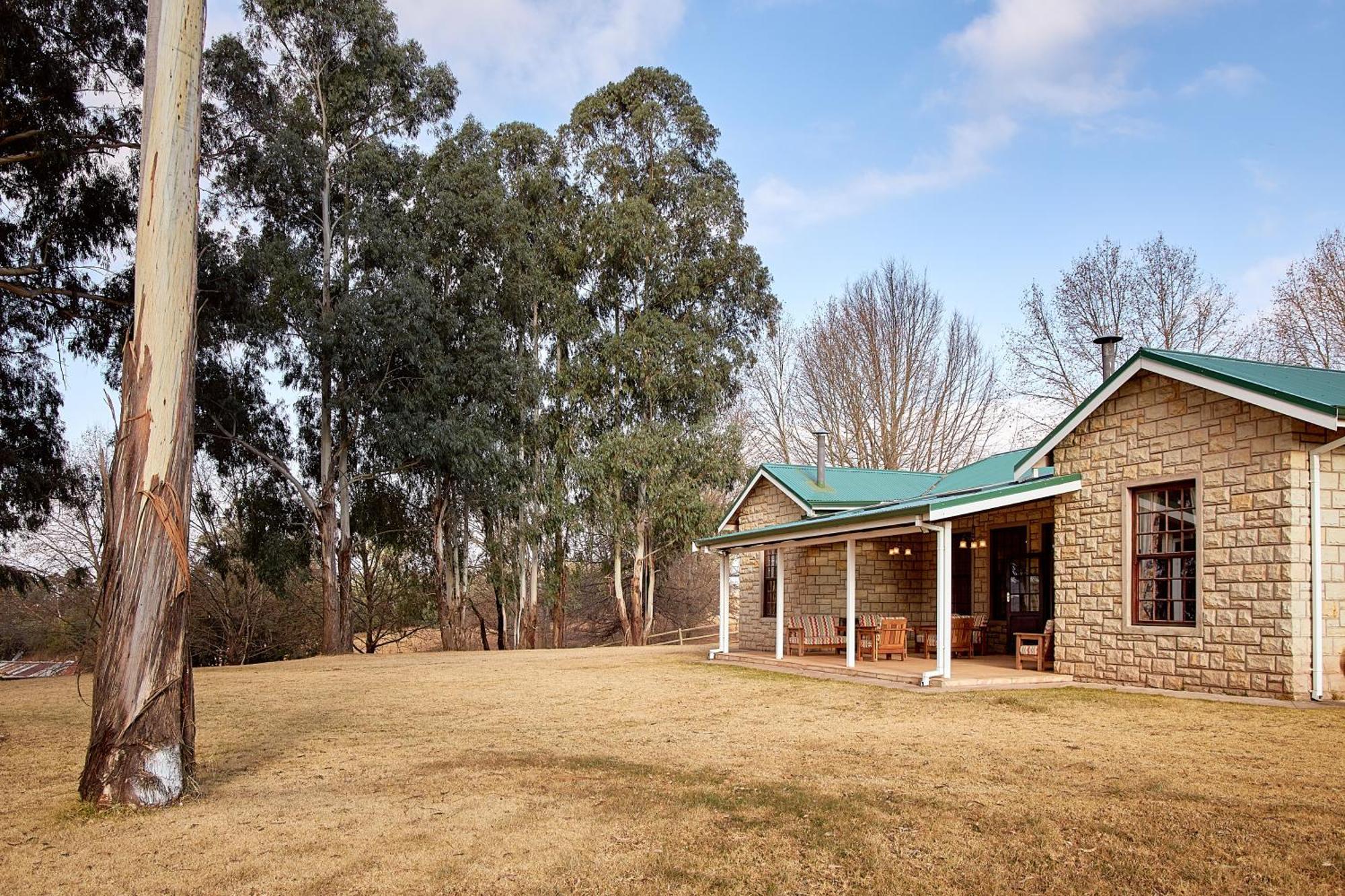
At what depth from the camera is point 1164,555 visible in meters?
10.6

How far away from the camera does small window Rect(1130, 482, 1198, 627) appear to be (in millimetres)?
10391

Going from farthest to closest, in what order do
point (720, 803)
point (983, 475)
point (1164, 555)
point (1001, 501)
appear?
point (983, 475) < point (1001, 501) < point (1164, 555) < point (720, 803)

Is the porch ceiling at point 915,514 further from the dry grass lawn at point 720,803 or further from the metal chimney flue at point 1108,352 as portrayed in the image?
the dry grass lawn at point 720,803

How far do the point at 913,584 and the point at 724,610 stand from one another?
3.63m

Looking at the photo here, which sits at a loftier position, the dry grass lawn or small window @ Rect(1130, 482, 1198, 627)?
small window @ Rect(1130, 482, 1198, 627)

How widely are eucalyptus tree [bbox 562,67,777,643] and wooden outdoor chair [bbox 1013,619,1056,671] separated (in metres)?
12.8

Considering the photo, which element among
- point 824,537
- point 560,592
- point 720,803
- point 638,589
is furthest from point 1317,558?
point 560,592

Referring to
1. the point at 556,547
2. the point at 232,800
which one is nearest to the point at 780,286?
the point at 556,547

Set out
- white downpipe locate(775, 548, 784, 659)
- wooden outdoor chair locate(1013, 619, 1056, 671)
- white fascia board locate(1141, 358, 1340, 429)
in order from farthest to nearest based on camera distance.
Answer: white downpipe locate(775, 548, 784, 659)
wooden outdoor chair locate(1013, 619, 1056, 671)
white fascia board locate(1141, 358, 1340, 429)

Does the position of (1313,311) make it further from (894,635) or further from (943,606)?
(943,606)

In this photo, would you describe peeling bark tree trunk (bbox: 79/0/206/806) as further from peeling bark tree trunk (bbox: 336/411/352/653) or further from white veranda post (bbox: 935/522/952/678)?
peeling bark tree trunk (bbox: 336/411/352/653)

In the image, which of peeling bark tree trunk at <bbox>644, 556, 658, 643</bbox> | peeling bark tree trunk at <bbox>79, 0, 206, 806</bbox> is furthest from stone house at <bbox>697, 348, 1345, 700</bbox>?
peeling bark tree trunk at <bbox>644, 556, 658, 643</bbox>

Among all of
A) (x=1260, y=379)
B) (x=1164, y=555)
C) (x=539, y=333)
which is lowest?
(x=1164, y=555)

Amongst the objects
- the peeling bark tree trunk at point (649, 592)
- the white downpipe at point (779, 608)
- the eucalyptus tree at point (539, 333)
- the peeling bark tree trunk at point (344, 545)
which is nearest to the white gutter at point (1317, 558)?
the white downpipe at point (779, 608)
